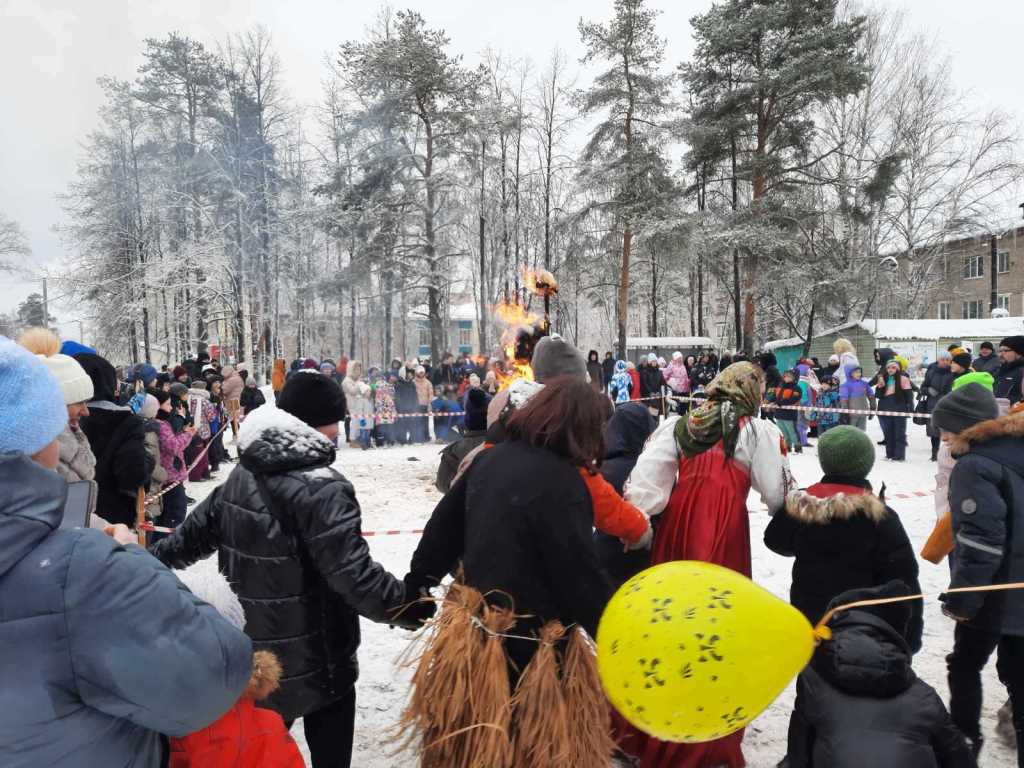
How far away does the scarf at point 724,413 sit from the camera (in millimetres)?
3035

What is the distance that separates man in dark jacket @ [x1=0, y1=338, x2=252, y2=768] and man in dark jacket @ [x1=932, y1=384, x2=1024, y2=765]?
2.88 meters

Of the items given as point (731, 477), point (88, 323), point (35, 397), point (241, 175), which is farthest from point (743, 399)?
point (88, 323)

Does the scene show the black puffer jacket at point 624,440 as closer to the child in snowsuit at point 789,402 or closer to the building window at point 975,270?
the child in snowsuit at point 789,402

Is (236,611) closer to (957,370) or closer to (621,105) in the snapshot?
(957,370)

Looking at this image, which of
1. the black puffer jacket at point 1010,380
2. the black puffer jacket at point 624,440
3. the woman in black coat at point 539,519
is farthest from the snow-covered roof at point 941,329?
the woman in black coat at point 539,519

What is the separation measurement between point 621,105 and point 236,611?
2636 cm

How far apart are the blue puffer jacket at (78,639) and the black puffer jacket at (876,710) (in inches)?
65.2

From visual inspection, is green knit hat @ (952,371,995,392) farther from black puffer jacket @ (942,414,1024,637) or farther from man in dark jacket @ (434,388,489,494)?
man in dark jacket @ (434,388,489,494)

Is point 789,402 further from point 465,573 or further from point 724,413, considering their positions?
point 465,573

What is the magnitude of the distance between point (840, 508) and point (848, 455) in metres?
0.26

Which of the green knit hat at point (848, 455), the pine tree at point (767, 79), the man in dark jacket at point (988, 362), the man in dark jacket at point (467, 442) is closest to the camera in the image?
the green knit hat at point (848, 455)

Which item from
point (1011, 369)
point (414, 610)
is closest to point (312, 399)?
point (414, 610)

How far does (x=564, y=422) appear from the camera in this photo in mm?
2217

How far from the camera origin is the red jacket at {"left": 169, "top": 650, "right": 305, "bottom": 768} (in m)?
1.44
